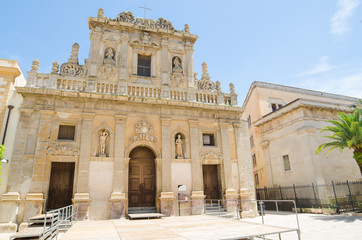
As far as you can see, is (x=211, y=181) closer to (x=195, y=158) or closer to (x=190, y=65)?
(x=195, y=158)

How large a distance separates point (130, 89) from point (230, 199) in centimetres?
971

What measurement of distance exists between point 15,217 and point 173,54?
14.0 meters

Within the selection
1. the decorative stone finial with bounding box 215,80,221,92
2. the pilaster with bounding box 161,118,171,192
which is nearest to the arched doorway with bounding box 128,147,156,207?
the pilaster with bounding box 161,118,171,192

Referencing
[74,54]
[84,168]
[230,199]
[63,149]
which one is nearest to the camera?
[84,168]

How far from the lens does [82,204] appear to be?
503 inches

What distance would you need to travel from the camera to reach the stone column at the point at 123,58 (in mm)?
16234

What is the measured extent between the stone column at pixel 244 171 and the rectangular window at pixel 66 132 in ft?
35.4

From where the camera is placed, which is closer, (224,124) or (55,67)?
(55,67)

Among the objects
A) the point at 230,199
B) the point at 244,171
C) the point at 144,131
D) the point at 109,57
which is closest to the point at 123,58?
the point at 109,57

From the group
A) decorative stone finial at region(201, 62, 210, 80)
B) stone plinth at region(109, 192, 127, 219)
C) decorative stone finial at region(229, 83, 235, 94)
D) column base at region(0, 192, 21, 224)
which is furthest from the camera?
decorative stone finial at region(201, 62, 210, 80)

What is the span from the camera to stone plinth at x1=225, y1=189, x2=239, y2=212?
49.7ft

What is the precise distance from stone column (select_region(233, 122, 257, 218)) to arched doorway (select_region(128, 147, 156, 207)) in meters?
5.84

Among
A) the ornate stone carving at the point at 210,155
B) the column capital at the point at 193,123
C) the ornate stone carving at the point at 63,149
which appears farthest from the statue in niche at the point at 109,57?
the ornate stone carving at the point at 210,155

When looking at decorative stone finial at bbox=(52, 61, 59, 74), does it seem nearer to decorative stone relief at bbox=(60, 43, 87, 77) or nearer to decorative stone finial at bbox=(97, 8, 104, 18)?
decorative stone relief at bbox=(60, 43, 87, 77)
